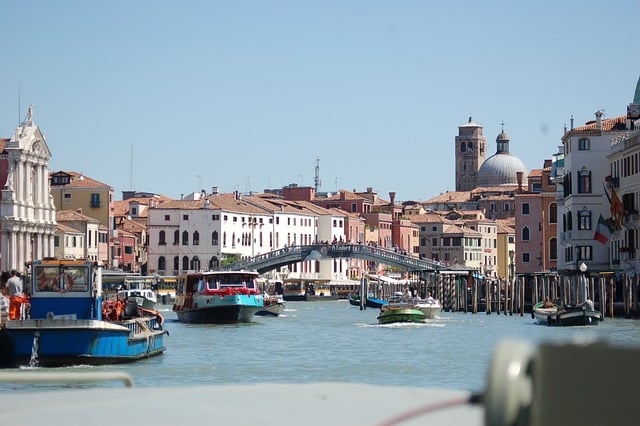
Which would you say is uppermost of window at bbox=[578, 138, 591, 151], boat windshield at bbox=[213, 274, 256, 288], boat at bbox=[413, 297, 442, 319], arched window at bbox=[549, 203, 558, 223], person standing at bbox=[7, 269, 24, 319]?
window at bbox=[578, 138, 591, 151]

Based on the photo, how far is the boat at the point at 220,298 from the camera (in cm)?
3388

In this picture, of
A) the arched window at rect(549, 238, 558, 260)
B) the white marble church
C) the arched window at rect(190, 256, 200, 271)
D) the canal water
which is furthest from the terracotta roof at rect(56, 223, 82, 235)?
the canal water

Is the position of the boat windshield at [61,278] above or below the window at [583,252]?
below

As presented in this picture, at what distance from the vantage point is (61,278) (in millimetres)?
18703

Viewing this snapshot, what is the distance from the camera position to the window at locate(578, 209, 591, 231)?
1740 inches

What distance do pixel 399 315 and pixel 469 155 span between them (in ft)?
360

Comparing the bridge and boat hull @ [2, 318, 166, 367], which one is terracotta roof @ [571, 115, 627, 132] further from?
boat hull @ [2, 318, 166, 367]

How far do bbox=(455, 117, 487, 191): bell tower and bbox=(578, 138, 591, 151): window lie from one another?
3761 inches

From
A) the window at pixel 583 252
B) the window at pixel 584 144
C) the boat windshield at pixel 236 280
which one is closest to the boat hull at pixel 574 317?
the boat windshield at pixel 236 280

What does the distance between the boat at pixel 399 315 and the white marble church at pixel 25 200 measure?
17717 mm

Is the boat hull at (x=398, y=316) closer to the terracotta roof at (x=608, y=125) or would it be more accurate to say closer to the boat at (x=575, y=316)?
the boat at (x=575, y=316)

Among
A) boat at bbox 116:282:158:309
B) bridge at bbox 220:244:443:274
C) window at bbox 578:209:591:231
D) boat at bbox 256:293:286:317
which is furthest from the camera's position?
bridge at bbox 220:244:443:274

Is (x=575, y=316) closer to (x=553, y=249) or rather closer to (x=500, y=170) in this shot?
(x=553, y=249)

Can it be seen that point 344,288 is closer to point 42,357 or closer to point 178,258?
point 178,258
